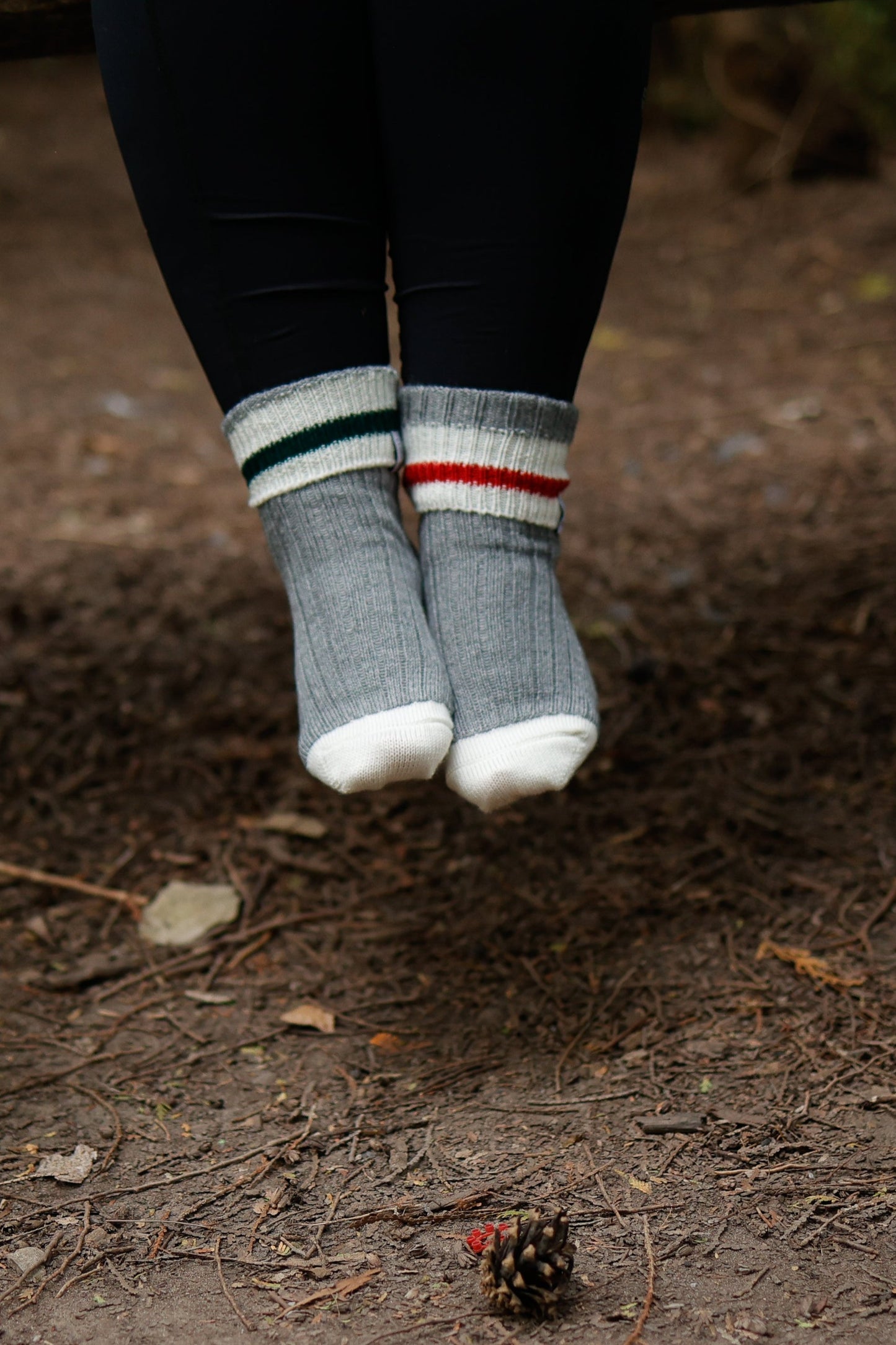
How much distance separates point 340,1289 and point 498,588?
20.2 inches

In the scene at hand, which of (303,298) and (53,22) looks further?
(53,22)

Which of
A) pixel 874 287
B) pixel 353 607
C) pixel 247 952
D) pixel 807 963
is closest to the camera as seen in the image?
pixel 353 607

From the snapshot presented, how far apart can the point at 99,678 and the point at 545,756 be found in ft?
2.78

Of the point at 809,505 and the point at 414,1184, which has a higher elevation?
the point at 809,505

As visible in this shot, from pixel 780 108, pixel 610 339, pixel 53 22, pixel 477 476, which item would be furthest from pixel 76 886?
pixel 780 108

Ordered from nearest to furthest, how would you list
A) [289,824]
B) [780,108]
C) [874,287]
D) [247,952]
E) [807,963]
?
1. [807,963]
2. [247,952]
3. [289,824]
4. [874,287]
5. [780,108]

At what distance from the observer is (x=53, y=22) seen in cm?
110

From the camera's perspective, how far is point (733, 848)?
1180 mm

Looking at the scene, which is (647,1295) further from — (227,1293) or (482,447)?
(482,447)

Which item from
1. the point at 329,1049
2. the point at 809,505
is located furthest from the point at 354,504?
the point at 809,505

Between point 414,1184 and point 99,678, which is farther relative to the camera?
point 99,678

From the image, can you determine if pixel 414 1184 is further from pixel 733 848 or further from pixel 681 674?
pixel 681 674

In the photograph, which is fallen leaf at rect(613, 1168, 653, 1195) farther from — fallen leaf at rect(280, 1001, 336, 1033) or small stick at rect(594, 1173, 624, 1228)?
fallen leaf at rect(280, 1001, 336, 1033)

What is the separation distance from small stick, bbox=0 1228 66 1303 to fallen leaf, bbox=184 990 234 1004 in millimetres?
289
